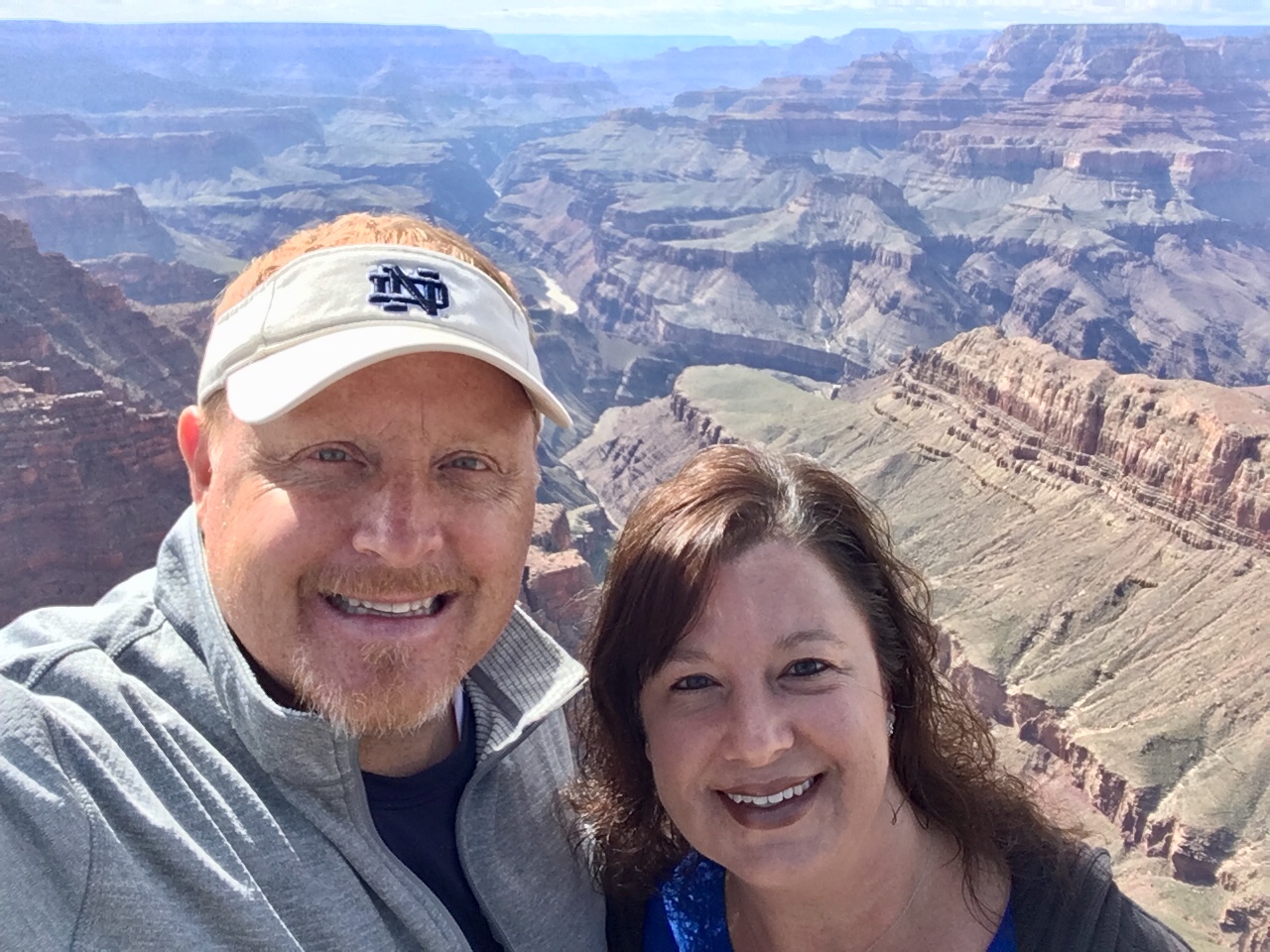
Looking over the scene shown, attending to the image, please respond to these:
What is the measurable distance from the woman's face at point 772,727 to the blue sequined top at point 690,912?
2.58 feet

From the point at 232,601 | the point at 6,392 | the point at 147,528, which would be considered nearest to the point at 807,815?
the point at 232,601

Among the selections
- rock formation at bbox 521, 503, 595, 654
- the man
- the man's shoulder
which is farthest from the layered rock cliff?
the man

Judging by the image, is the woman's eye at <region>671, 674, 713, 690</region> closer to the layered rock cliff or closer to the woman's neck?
the woman's neck

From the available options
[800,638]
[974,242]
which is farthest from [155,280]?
[974,242]

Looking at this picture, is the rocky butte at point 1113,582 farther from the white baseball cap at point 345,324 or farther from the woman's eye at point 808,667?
the white baseball cap at point 345,324

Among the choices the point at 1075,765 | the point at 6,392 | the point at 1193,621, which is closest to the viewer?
the point at 6,392

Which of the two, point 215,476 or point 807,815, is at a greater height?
point 215,476

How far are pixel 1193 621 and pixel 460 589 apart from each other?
41.5 meters

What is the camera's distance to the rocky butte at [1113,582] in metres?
30.6

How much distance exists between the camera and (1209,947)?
2617cm

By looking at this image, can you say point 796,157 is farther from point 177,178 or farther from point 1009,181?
point 177,178

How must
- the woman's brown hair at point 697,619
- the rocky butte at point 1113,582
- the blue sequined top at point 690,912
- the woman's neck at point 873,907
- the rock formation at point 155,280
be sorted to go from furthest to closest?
the rock formation at point 155,280 < the rocky butte at point 1113,582 < the blue sequined top at point 690,912 < the woman's neck at point 873,907 < the woman's brown hair at point 697,619

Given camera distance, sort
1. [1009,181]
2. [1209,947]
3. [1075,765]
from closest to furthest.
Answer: [1209,947] → [1075,765] → [1009,181]

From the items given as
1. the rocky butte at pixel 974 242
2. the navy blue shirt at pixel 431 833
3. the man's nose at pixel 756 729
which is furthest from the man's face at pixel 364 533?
the rocky butte at pixel 974 242
